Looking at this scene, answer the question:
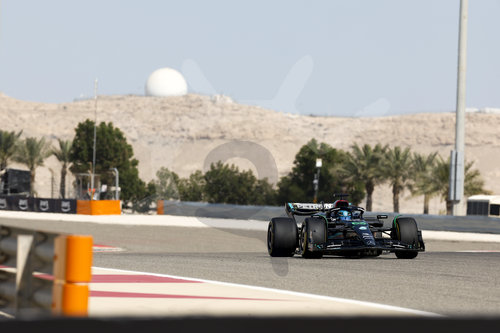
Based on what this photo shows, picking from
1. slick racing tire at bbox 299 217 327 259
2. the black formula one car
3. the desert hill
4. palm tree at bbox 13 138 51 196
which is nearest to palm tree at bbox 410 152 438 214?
palm tree at bbox 13 138 51 196

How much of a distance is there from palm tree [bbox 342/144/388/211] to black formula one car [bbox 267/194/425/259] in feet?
168

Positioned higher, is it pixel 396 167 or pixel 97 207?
pixel 396 167

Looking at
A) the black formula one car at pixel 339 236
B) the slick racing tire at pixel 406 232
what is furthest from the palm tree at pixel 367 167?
the black formula one car at pixel 339 236

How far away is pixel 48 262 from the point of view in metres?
7.34

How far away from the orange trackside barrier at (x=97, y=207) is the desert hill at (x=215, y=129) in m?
84.1

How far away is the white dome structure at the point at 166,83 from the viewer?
14800cm

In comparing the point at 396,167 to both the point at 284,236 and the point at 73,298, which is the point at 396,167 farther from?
the point at 73,298

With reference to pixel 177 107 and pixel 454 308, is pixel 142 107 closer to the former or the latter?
pixel 177 107

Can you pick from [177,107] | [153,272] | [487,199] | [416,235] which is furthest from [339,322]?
[177,107]

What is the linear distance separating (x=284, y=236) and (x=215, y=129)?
14614 cm

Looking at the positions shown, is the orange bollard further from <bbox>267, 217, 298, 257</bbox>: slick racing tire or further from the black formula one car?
<bbox>267, 217, 298, 257</bbox>: slick racing tire

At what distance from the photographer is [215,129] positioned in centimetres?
16200

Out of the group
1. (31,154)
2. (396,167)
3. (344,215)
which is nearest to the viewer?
(344,215)

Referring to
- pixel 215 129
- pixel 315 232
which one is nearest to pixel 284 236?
pixel 315 232
